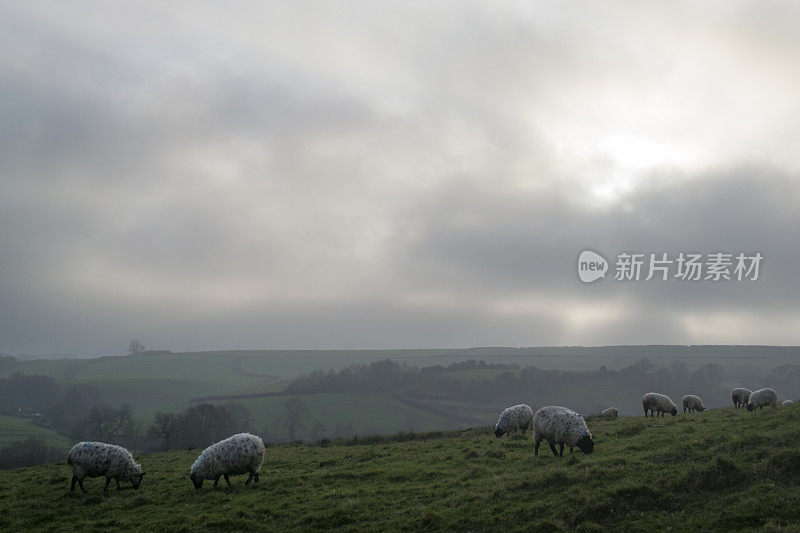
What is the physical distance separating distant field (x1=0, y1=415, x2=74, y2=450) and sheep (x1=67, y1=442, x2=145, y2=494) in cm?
7167

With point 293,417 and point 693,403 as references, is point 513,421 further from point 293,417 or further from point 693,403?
point 293,417

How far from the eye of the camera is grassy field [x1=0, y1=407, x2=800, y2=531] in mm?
13539

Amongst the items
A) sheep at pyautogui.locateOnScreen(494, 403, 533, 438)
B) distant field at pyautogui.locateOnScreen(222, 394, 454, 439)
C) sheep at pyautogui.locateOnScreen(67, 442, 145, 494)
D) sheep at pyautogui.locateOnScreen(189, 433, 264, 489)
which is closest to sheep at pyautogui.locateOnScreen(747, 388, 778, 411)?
sheep at pyautogui.locateOnScreen(494, 403, 533, 438)

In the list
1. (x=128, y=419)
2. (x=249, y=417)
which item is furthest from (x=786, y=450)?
(x=249, y=417)

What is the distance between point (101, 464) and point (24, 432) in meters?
91.9

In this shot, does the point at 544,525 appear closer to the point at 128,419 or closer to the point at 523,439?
the point at 523,439

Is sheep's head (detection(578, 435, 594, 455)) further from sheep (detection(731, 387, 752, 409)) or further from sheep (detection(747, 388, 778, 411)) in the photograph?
sheep (detection(731, 387, 752, 409))

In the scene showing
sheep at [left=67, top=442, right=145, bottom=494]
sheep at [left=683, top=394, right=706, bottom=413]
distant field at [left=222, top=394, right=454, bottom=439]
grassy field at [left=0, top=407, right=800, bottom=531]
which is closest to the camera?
grassy field at [left=0, top=407, right=800, bottom=531]

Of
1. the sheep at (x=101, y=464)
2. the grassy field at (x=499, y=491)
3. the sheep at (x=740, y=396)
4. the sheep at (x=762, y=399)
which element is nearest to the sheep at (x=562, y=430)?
the grassy field at (x=499, y=491)

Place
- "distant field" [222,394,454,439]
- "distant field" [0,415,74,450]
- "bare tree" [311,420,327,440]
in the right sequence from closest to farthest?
"distant field" [0,415,74,450]
"bare tree" [311,420,327,440]
"distant field" [222,394,454,439]

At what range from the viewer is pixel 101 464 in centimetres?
2161

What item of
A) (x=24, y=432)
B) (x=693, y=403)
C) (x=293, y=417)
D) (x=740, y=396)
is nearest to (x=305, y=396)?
(x=293, y=417)

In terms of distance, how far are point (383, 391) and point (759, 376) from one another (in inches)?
4545

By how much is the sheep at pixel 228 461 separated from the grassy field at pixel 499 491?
74 cm
